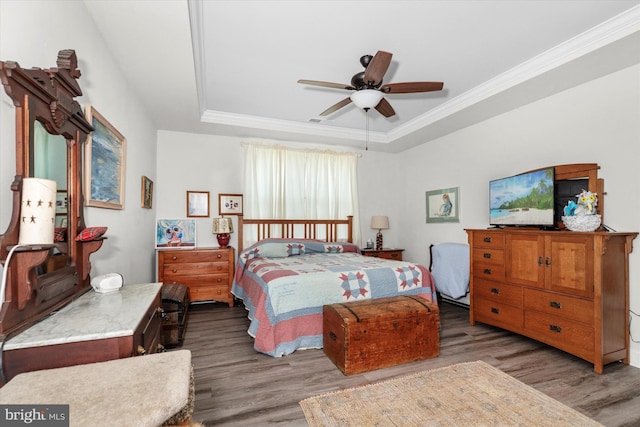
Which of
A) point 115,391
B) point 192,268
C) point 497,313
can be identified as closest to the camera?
point 115,391

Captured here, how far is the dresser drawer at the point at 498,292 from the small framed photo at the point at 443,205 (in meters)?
1.27

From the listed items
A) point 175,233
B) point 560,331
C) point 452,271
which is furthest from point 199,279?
point 560,331

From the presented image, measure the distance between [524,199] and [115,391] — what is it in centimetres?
378

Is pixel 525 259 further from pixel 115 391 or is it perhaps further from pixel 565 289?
pixel 115 391

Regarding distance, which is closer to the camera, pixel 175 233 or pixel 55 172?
pixel 55 172

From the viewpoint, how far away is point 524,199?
3.28 meters

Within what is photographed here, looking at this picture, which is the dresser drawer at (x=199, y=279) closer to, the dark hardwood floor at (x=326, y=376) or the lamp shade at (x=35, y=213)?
the dark hardwood floor at (x=326, y=376)

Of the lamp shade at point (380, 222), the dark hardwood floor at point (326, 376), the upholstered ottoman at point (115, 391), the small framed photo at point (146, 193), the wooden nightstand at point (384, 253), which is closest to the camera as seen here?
the upholstered ottoman at point (115, 391)

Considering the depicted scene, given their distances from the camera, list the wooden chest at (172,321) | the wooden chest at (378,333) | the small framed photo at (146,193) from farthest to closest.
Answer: the small framed photo at (146,193), the wooden chest at (172,321), the wooden chest at (378,333)

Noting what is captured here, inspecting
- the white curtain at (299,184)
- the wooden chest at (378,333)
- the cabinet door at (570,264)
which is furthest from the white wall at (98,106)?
the cabinet door at (570,264)

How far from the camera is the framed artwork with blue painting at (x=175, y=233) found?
4.39 meters

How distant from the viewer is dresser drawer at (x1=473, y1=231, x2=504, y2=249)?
323 centimetres

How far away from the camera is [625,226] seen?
2613 mm

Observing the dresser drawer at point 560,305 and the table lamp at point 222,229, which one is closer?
the dresser drawer at point 560,305
